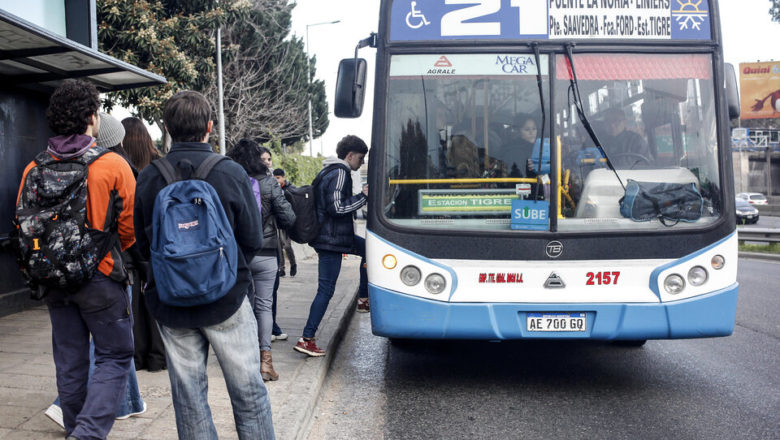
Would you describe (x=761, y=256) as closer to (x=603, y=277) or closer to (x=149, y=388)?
(x=603, y=277)

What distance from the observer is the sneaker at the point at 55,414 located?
12.8 feet

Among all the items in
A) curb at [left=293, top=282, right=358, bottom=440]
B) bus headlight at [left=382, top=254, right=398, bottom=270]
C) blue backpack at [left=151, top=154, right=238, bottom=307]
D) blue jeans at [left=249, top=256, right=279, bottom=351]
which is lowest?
curb at [left=293, top=282, right=358, bottom=440]

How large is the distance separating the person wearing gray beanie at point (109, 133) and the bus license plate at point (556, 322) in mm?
2866

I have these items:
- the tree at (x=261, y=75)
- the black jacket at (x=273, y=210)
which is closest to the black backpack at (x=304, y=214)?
the black jacket at (x=273, y=210)

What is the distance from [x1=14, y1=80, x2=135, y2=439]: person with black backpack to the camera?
3344 mm

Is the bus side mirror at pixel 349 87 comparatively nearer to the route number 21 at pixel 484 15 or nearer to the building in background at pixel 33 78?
the route number 21 at pixel 484 15

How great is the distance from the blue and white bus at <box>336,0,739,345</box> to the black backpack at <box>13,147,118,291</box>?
2292 millimetres

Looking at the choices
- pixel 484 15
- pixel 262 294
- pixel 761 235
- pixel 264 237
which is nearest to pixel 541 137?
pixel 484 15

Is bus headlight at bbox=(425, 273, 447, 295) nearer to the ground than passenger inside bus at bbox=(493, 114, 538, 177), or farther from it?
nearer to the ground

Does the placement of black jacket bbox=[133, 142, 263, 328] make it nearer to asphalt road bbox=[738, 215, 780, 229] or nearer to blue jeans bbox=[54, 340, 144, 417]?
blue jeans bbox=[54, 340, 144, 417]

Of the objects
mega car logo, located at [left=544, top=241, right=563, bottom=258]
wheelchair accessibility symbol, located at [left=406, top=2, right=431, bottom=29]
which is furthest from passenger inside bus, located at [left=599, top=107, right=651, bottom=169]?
wheelchair accessibility symbol, located at [left=406, top=2, right=431, bottom=29]

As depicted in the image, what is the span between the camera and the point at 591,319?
16.8 ft

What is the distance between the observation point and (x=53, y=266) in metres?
3.31

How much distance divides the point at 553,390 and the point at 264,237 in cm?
237
